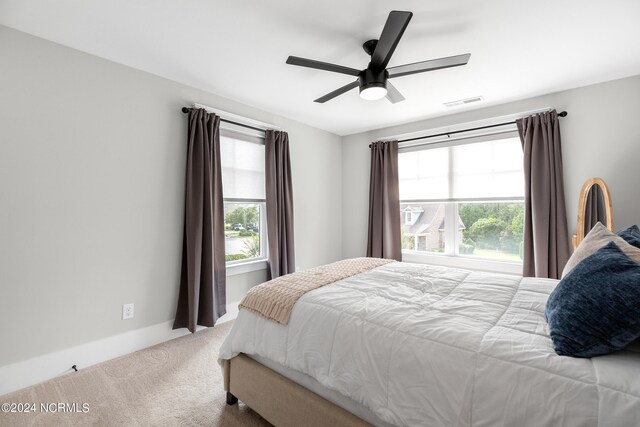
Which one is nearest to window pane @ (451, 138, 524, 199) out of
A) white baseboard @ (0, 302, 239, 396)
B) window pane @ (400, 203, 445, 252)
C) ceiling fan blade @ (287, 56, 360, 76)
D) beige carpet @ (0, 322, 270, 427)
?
window pane @ (400, 203, 445, 252)

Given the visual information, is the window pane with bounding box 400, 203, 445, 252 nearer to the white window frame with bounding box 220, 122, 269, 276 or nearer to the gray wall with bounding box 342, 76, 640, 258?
the gray wall with bounding box 342, 76, 640, 258

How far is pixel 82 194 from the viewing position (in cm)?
221

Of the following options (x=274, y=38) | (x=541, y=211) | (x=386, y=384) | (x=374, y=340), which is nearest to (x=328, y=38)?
(x=274, y=38)

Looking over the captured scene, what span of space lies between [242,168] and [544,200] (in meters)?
3.33

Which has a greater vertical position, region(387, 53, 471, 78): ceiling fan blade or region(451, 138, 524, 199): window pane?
region(387, 53, 471, 78): ceiling fan blade

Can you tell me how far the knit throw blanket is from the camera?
160cm

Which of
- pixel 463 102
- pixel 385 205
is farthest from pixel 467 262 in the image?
pixel 463 102

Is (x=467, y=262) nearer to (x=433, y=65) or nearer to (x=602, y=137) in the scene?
(x=602, y=137)

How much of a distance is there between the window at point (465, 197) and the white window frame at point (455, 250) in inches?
0.5

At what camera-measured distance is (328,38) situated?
2076 millimetres

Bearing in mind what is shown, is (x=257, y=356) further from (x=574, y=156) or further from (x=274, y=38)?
(x=574, y=156)

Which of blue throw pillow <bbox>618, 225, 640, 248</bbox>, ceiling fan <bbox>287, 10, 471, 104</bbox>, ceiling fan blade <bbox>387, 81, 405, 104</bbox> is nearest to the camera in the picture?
blue throw pillow <bbox>618, 225, 640, 248</bbox>

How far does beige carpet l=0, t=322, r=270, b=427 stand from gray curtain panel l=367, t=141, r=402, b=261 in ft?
8.46

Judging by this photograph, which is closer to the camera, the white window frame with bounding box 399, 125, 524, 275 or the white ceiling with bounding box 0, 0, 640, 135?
the white ceiling with bounding box 0, 0, 640, 135
